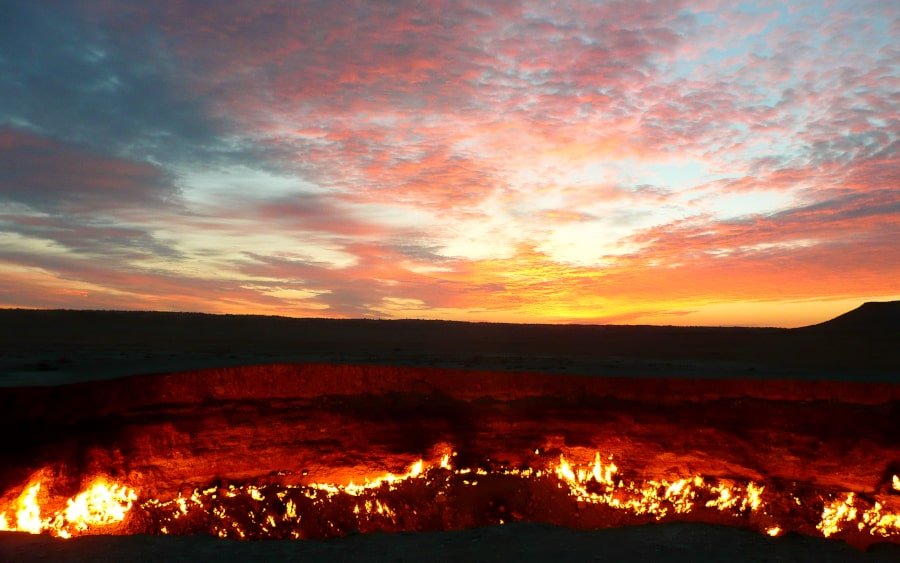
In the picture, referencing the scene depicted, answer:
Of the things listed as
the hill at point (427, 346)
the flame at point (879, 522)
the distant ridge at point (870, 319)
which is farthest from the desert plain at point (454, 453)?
the distant ridge at point (870, 319)

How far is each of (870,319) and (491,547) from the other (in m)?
26.7

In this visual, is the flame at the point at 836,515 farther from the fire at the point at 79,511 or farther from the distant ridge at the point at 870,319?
the distant ridge at the point at 870,319

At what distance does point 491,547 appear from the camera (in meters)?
6.08

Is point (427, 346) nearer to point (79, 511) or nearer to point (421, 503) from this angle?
point (421, 503)

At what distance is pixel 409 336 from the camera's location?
21219mm

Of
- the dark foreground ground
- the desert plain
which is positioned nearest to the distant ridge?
the desert plain

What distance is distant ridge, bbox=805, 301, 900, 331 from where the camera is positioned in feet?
79.7

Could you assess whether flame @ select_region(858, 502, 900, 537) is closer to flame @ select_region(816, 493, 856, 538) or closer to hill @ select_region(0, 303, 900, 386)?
flame @ select_region(816, 493, 856, 538)

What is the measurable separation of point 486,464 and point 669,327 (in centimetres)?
1845

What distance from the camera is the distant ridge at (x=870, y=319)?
24.3m

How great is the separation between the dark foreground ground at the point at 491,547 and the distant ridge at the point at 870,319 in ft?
67.5

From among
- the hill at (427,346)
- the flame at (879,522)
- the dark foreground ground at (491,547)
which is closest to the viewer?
the dark foreground ground at (491,547)

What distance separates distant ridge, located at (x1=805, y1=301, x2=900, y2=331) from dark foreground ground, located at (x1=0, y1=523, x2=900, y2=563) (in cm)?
2056

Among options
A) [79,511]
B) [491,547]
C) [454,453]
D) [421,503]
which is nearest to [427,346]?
[454,453]
